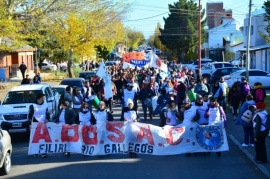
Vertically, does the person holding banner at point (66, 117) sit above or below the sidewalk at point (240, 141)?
above

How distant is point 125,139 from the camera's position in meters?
14.4

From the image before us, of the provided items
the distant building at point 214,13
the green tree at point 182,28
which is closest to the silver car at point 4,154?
the green tree at point 182,28

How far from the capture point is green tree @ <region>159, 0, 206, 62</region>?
281 feet

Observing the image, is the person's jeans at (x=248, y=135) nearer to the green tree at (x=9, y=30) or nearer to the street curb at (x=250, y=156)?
the street curb at (x=250, y=156)

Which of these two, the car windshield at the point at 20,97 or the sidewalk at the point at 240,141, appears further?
the car windshield at the point at 20,97

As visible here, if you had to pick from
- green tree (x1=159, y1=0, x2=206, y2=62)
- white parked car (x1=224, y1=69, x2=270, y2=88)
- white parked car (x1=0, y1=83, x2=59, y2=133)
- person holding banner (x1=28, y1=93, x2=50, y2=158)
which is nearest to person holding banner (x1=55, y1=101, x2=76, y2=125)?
person holding banner (x1=28, y1=93, x2=50, y2=158)

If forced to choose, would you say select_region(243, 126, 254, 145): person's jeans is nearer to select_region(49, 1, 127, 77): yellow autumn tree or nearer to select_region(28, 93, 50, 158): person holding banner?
select_region(28, 93, 50, 158): person holding banner

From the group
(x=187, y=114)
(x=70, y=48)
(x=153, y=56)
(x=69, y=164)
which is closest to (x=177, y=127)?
(x=187, y=114)

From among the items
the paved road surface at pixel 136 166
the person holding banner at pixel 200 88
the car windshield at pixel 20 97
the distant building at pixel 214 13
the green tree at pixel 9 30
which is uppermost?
the distant building at pixel 214 13

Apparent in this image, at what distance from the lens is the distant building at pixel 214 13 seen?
361 feet

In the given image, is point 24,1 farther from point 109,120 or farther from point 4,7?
point 109,120

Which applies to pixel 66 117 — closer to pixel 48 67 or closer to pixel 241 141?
pixel 241 141

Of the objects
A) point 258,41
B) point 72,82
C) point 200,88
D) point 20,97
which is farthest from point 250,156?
point 258,41

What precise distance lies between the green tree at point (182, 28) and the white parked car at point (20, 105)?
65711 millimetres
